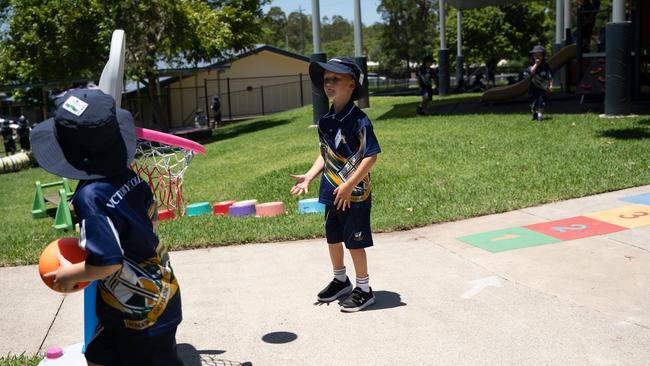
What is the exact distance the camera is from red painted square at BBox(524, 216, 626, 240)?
6686mm

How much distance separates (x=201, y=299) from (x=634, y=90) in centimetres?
1482

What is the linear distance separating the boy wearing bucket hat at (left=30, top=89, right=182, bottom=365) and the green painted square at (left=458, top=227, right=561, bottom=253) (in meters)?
3.99

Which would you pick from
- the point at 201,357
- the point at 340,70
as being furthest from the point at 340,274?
the point at 340,70

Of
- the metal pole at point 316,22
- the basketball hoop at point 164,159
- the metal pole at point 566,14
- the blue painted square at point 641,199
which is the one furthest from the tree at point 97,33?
the blue painted square at point 641,199

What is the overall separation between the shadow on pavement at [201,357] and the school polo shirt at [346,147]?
1347mm

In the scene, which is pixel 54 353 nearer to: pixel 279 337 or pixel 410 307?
pixel 279 337

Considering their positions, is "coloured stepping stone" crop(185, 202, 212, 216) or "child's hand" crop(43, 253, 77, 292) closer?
"child's hand" crop(43, 253, 77, 292)

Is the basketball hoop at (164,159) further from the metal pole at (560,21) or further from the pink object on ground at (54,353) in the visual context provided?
the metal pole at (560,21)

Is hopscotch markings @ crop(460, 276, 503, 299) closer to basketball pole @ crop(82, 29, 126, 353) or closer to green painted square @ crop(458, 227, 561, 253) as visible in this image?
green painted square @ crop(458, 227, 561, 253)

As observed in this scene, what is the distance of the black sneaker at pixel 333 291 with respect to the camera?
5.21 metres

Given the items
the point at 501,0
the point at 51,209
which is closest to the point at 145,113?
the point at 501,0

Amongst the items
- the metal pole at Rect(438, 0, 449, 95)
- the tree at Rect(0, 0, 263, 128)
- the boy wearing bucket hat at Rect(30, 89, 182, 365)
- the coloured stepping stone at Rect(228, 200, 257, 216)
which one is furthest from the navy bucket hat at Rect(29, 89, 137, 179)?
the metal pole at Rect(438, 0, 449, 95)

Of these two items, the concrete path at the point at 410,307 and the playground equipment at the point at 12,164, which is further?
the playground equipment at the point at 12,164

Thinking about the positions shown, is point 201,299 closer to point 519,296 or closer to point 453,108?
point 519,296
